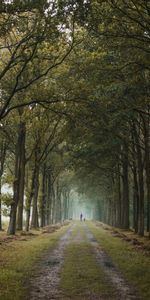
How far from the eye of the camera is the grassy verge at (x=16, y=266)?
12839 mm

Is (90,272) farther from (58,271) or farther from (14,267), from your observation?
(14,267)

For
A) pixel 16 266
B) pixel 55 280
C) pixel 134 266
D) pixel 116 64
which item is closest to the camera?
pixel 55 280

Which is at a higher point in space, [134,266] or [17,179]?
[17,179]

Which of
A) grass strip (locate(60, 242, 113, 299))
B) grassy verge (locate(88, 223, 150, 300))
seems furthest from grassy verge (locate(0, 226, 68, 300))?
grassy verge (locate(88, 223, 150, 300))

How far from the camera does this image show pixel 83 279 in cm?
1534

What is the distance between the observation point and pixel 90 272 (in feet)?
55.5

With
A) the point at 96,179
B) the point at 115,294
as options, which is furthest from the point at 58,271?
the point at 96,179

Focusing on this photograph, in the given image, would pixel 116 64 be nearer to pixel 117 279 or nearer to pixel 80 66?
pixel 80 66

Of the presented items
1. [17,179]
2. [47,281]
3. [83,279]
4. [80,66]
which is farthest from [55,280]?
[17,179]

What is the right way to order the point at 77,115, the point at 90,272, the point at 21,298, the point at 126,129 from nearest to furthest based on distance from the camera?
the point at 21,298 < the point at 90,272 < the point at 77,115 < the point at 126,129

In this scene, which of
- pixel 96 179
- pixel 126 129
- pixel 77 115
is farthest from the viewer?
pixel 96 179

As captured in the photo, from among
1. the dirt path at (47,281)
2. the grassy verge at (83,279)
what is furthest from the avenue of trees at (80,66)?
the grassy verge at (83,279)

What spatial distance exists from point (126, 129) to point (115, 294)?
902 inches

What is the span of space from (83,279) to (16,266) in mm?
3684
